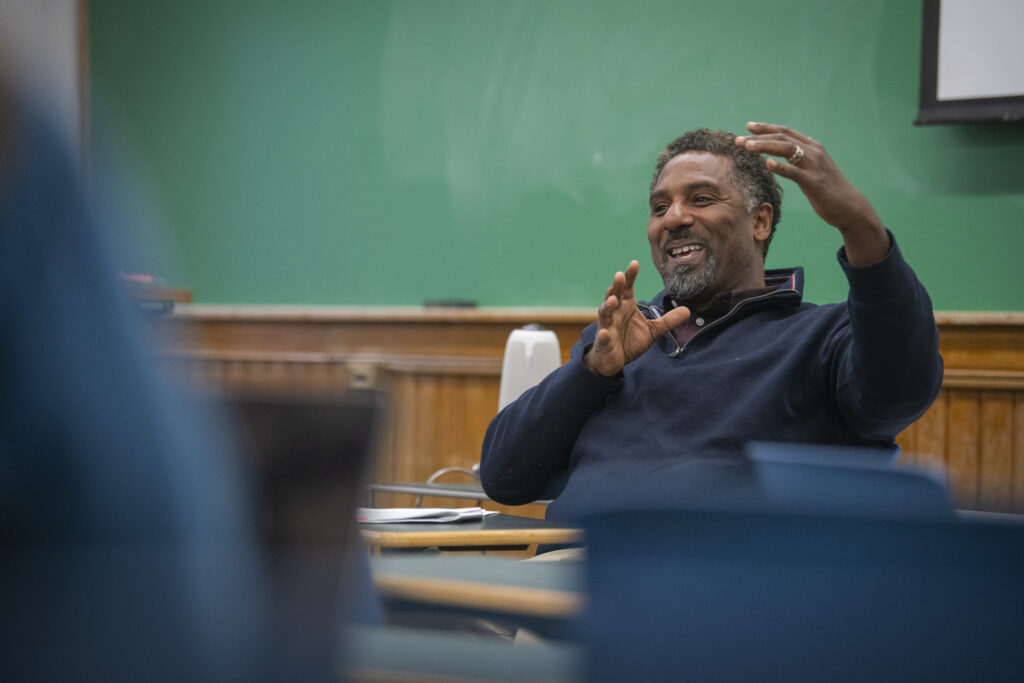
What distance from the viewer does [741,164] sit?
1922 mm

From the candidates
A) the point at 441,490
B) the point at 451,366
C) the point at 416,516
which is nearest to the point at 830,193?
the point at 416,516

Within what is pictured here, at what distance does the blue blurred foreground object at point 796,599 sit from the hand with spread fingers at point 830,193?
99 cm

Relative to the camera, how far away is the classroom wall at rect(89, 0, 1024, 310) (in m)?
2.83

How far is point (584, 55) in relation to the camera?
329cm

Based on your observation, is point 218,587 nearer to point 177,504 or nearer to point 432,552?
point 177,504

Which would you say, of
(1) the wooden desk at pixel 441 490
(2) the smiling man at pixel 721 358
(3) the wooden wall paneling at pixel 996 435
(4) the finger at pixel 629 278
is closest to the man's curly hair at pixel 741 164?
(2) the smiling man at pixel 721 358

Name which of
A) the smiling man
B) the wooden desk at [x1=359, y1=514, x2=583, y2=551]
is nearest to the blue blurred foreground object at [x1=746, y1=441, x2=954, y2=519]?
the wooden desk at [x1=359, y1=514, x2=583, y2=551]

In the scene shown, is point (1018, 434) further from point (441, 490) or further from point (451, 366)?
point (451, 366)

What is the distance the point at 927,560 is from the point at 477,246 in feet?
9.98

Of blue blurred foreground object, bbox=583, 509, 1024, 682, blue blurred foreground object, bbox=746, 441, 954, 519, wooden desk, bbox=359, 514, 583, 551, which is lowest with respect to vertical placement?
wooden desk, bbox=359, 514, 583, 551

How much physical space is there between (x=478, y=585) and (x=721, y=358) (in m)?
1.00

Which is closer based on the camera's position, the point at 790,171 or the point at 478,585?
the point at 478,585

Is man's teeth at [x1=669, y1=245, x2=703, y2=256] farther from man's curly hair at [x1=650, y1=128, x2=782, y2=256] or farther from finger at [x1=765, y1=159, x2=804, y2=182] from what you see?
finger at [x1=765, y1=159, x2=804, y2=182]

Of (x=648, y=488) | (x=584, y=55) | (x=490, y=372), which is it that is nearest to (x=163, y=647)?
(x=648, y=488)
